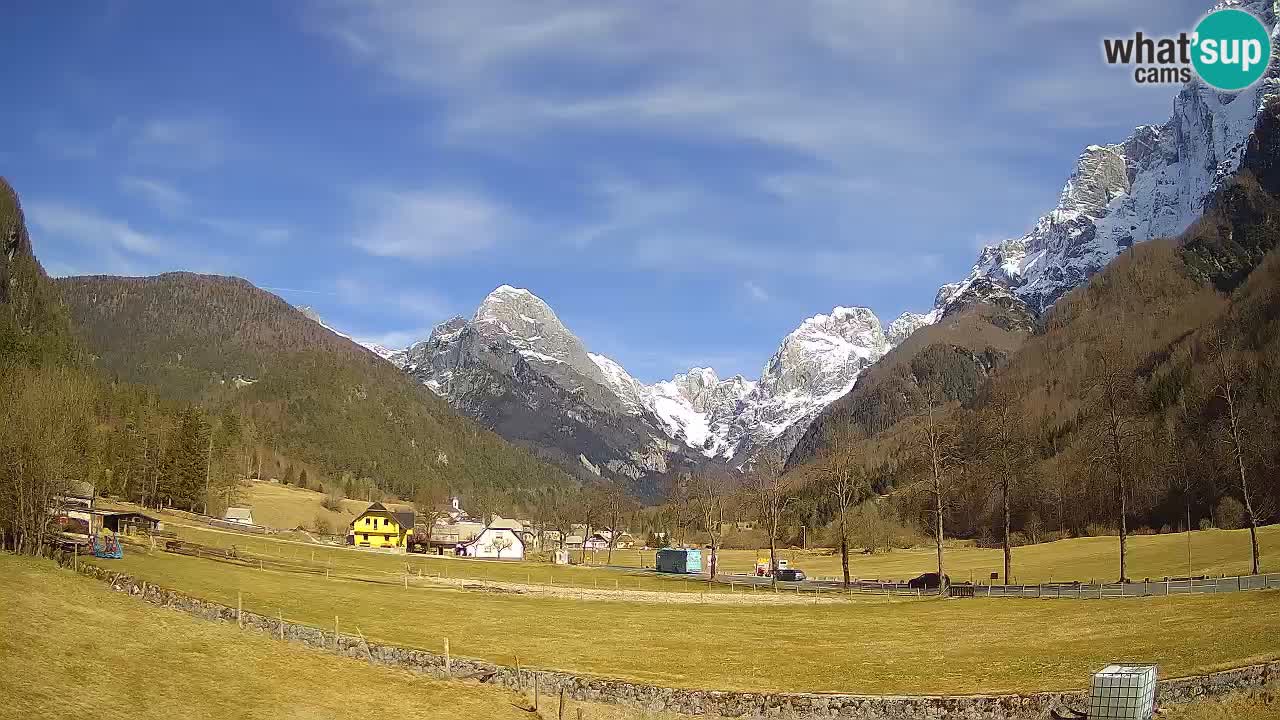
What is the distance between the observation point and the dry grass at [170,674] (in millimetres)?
31484

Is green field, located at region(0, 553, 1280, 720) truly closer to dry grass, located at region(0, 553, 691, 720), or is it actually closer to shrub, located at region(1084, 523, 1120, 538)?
dry grass, located at region(0, 553, 691, 720)

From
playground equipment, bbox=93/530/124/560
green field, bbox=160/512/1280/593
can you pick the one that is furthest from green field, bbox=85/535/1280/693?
green field, bbox=160/512/1280/593

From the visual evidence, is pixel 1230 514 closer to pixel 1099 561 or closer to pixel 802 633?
pixel 1099 561

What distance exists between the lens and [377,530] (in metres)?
180

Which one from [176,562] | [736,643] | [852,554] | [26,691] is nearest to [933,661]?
[736,643]

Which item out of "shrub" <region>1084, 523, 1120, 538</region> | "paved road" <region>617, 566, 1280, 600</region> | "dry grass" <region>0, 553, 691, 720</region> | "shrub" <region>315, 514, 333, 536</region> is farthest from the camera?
"shrub" <region>315, 514, 333, 536</region>

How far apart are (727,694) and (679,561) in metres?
95.3

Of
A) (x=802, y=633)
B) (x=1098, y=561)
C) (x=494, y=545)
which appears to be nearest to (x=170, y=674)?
(x=802, y=633)

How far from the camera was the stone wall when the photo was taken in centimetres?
3219

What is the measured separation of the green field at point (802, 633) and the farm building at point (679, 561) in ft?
184

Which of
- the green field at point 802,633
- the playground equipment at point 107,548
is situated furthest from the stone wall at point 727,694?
the playground equipment at point 107,548

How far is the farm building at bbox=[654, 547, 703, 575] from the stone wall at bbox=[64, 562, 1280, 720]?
8764 centimetres

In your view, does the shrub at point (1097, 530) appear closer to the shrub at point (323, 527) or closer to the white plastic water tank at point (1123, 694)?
the shrub at point (323, 527)

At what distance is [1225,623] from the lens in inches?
1735
